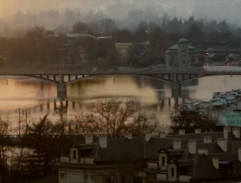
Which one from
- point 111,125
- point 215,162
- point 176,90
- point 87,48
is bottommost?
point 215,162

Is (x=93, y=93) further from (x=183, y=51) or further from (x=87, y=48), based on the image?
(x=87, y=48)

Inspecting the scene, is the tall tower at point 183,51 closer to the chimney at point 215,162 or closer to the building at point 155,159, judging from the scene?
the building at point 155,159

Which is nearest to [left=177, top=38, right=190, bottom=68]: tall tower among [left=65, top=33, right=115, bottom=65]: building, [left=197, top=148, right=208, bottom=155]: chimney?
[left=65, top=33, right=115, bottom=65]: building

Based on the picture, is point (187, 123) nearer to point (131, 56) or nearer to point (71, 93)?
point (71, 93)

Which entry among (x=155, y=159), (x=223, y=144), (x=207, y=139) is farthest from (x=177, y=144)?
(x=207, y=139)

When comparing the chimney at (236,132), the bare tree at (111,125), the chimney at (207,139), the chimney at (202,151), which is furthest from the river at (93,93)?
the chimney at (202,151)

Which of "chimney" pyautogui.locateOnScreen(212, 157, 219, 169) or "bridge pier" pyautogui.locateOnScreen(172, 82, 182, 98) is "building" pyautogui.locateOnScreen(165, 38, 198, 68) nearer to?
"bridge pier" pyautogui.locateOnScreen(172, 82, 182, 98)
